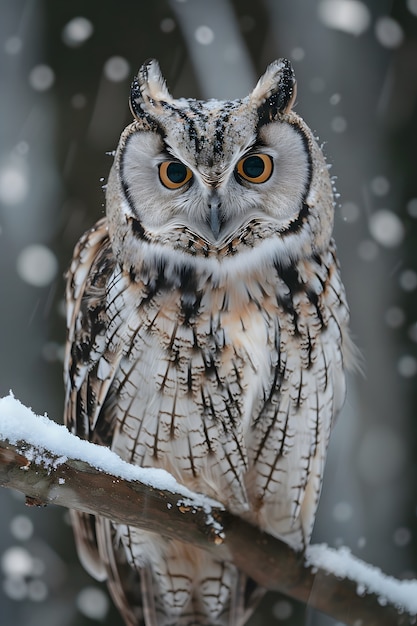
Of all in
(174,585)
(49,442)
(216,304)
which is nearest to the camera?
(49,442)

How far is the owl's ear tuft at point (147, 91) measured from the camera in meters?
1.30

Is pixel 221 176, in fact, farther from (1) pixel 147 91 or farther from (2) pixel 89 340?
(2) pixel 89 340

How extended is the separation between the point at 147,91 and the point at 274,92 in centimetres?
24

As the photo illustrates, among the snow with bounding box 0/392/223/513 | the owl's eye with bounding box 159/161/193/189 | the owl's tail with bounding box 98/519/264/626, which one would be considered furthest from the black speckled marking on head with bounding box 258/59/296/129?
the owl's tail with bounding box 98/519/264/626

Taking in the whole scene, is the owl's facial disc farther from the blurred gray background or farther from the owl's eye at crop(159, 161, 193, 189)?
the blurred gray background

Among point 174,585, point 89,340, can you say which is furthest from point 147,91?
point 174,585

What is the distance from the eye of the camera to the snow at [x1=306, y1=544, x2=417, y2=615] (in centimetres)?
142

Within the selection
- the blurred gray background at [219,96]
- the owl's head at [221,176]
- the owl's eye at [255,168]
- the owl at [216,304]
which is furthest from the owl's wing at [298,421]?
the blurred gray background at [219,96]

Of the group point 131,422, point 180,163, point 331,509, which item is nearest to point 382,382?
point 331,509

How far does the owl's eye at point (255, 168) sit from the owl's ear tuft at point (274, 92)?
6cm

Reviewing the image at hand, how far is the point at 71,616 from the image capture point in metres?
2.28

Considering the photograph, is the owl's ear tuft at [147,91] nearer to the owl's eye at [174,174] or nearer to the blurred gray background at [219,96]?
the owl's eye at [174,174]

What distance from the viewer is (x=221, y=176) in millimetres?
1185

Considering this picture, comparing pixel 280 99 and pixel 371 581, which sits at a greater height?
pixel 280 99
